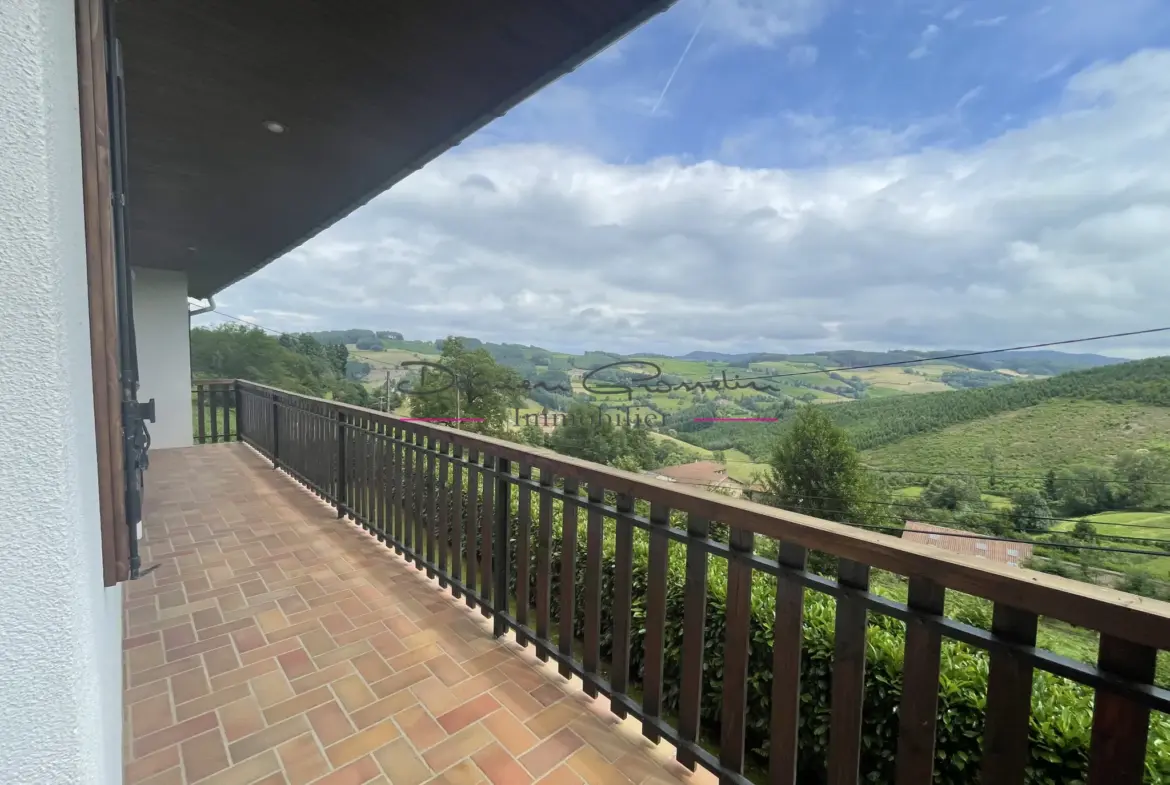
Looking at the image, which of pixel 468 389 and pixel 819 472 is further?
pixel 468 389

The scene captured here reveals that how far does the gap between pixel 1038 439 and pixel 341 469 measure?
3437 centimetres

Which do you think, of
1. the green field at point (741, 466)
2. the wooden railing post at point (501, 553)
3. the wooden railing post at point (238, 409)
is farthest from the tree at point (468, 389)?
the wooden railing post at point (501, 553)

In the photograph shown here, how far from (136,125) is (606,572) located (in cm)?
357

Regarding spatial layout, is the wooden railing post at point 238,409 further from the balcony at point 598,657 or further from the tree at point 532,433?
the tree at point 532,433

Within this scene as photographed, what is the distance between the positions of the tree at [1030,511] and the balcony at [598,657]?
2604cm

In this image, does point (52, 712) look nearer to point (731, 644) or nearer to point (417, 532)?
point (731, 644)

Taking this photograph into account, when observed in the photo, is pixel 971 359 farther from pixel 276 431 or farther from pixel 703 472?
pixel 276 431

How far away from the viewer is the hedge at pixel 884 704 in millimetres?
1374

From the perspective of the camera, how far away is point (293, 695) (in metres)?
1.85

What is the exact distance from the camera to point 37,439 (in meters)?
0.60

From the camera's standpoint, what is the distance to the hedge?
137cm

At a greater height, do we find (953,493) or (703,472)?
(953,493)

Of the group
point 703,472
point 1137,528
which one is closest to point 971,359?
point 1137,528

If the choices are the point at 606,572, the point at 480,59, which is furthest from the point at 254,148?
the point at 606,572
